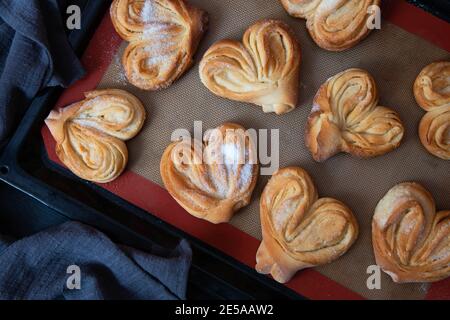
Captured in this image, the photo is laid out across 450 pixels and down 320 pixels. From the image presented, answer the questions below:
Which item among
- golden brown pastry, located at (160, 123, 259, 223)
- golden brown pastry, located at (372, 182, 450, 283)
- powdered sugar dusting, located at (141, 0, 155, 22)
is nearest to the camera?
golden brown pastry, located at (372, 182, 450, 283)

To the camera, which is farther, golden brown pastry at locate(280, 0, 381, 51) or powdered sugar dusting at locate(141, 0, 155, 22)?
powdered sugar dusting at locate(141, 0, 155, 22)

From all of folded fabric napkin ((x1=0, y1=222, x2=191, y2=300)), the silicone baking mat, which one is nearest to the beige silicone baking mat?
the silicone baking mat

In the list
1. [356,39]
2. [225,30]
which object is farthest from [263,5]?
[356,39]

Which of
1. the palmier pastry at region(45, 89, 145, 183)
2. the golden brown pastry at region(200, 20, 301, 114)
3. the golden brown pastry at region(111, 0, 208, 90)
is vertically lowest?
the palmier pastry at region(45, 89, 145, 183)

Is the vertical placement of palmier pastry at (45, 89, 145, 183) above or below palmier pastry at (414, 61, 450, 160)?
below

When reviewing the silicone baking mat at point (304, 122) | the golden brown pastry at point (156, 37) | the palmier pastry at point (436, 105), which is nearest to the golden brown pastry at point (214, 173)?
the silicone baking mat at point (304, 122)

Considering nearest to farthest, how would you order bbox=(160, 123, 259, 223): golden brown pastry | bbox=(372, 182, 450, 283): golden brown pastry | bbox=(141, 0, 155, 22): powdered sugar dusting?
1. bbox=(372, 182, 450, 283): golden brown pastry
2. bbox=(160, 123, 259, 223): golden brown pastry
3. bbox=(141, 0, 155, 22): powdered sugar dusting

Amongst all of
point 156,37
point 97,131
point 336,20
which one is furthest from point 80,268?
point 336,20

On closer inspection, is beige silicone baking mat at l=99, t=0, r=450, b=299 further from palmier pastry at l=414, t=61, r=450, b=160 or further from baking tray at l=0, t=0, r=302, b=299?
baking tray at l=0, t=0, r=302, b=299
